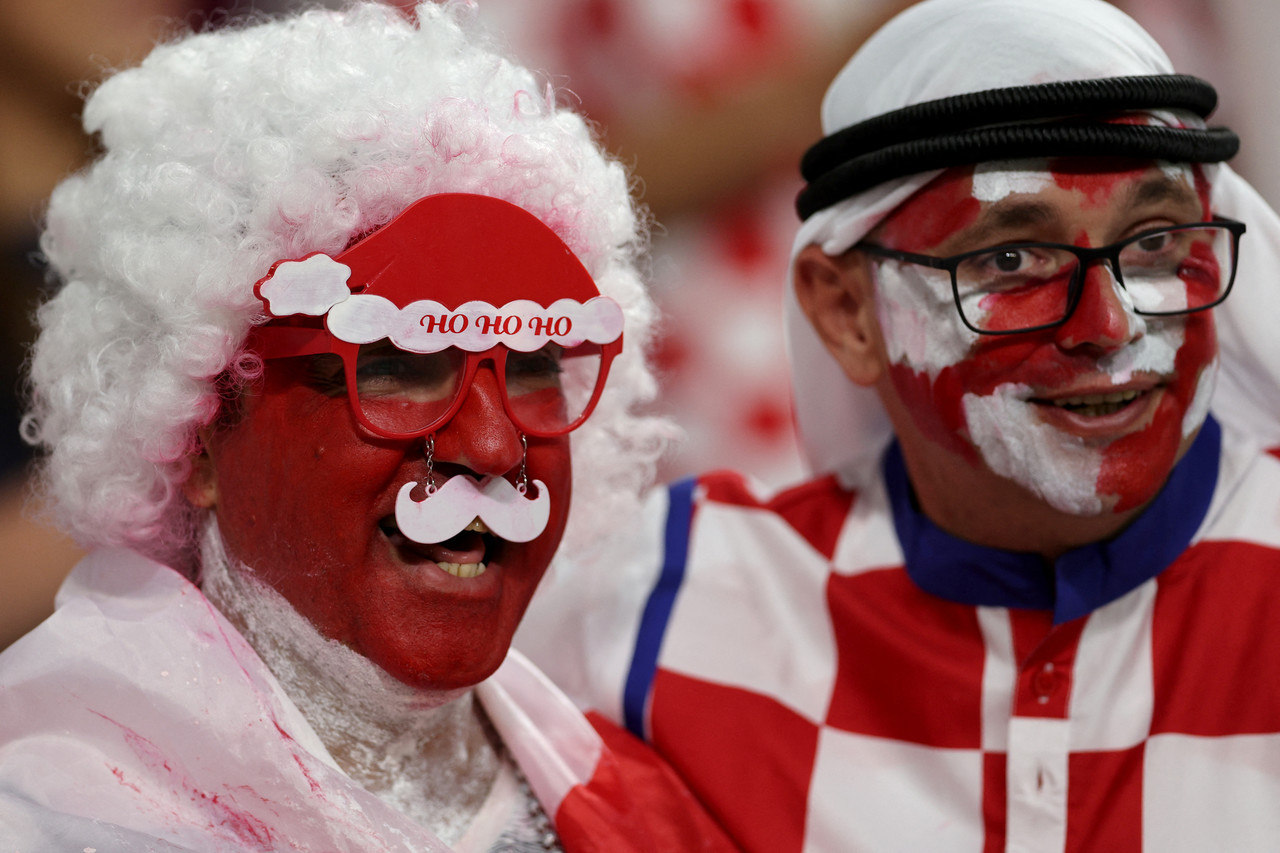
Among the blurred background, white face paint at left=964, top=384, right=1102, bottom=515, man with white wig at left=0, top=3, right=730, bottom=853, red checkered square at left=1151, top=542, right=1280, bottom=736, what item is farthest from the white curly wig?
the blurred background

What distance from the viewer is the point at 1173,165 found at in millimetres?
1879

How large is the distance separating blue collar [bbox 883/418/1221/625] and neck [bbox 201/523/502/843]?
2.95 ft

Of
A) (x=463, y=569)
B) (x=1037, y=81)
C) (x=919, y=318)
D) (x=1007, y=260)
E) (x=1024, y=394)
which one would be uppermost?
(x=1037, y=81)

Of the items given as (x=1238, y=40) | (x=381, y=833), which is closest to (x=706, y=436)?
(x=1238, y=40)

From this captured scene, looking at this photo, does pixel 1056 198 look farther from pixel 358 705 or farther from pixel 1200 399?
pixel 358 705

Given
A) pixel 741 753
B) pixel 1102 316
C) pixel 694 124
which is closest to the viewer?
pixel 1102 316

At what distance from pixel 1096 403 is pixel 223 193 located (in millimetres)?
1359

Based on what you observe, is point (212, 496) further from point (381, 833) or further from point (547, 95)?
point (547, 95)

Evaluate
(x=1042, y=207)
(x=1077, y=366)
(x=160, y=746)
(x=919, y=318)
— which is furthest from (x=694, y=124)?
(x=160, y=746)

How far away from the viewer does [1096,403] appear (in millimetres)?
1898

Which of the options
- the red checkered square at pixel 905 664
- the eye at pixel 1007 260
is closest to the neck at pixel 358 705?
the red checkered square at pixel 905 664

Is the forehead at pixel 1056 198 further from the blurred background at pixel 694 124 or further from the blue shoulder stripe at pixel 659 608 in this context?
the blurred background at pixel 694 124

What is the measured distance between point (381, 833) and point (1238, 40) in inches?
141

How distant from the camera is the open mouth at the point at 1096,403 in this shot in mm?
1864
